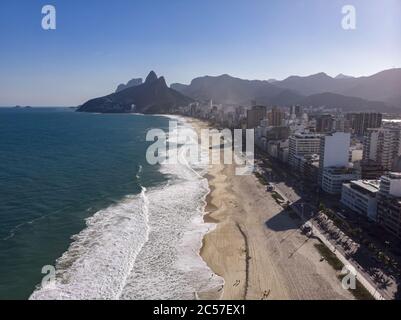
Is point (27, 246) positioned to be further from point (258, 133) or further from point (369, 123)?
point (369, 123)

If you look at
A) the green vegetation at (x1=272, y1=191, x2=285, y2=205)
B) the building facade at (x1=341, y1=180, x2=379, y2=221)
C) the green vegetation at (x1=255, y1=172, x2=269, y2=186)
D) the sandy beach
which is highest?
the building facade at (x1=341, y1=180, x2=379, y2=221)

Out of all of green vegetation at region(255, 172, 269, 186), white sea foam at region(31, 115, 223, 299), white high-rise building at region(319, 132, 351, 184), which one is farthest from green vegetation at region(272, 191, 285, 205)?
white sea foam at region(31, 115, 223, 299)

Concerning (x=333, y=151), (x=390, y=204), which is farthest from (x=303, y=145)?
(x=390, y=204)

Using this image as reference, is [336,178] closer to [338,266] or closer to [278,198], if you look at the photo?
[278,198]

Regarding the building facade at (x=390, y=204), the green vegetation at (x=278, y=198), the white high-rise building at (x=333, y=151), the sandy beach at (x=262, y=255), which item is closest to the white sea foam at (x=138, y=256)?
the sandy beach at (x=262, y=255)

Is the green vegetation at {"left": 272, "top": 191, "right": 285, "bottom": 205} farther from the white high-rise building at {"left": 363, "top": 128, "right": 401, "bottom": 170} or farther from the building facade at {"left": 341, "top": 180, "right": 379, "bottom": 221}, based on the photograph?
the white high-rise building at {"left": 363, "top": 128, "right": 401, "bottom": 170}

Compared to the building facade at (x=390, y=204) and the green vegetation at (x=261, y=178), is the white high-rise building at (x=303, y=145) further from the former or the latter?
the building facade at (x=390, y=204)
